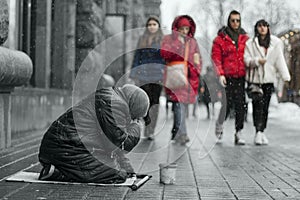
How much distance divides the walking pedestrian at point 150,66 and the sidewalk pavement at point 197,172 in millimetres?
716

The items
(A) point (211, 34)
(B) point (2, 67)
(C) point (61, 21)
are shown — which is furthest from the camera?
(A) point (211, 34)

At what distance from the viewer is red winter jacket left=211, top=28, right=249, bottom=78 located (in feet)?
35.3

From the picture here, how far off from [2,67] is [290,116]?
51.8ft

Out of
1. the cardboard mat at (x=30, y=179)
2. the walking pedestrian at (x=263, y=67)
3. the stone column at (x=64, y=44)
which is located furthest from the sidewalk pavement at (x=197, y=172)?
the stone column at (x=64, y=44)

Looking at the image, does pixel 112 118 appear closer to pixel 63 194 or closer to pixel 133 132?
pixel 133 132

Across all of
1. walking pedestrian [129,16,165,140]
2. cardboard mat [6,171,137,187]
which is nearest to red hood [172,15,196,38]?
walking pedestrian [129,16,165,140]

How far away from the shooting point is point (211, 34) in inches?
2069

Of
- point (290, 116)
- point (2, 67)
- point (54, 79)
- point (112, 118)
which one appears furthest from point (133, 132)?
point (290, 116)

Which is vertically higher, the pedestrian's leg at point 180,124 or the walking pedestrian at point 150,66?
the walking pedestrian at point 150,66

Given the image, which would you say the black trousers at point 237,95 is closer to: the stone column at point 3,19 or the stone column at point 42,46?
the stone column at point 42,46

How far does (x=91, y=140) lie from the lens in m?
5.82

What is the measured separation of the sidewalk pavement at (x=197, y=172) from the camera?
5391 mm

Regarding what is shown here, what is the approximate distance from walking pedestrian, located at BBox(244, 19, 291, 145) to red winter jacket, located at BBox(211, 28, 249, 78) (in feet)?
0.44

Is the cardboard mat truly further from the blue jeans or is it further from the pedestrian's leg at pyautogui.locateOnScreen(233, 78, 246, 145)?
the pedestrian's leg at pyautogui.locateOnScreen(233, 78, 246, 145)
